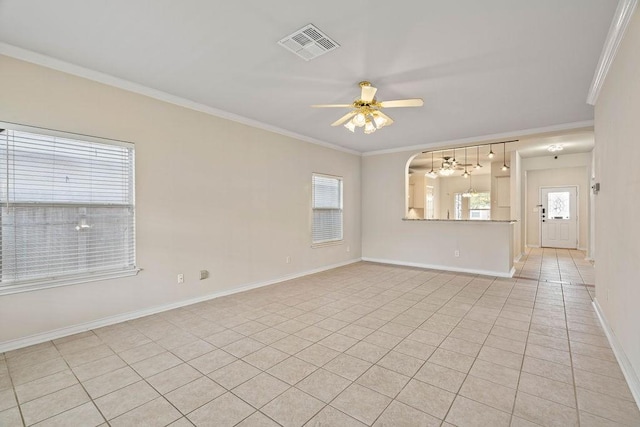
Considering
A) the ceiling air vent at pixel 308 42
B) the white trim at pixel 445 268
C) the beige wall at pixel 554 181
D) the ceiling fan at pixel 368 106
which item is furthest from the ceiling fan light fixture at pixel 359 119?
the beige wall at pixel 554 181

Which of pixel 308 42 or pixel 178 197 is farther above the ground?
pixel 308 42

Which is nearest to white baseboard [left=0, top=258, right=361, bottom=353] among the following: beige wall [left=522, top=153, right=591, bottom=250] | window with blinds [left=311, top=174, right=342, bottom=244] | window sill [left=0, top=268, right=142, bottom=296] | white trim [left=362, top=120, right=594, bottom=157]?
window sill [left=0, top=268, right=142, bottom=296]

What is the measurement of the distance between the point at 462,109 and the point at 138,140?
13.6 ft

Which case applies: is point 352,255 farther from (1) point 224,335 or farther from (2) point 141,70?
(2) point 141,70

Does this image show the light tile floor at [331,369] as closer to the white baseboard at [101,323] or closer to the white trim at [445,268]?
the white baseboard at [101,323]

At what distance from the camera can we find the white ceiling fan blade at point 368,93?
9.85 ft

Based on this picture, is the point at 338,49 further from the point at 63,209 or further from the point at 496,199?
the point at 496,199

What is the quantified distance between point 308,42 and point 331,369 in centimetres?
263

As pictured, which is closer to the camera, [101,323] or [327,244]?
[101,323]

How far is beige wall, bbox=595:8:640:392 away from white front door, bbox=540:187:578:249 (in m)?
6.79

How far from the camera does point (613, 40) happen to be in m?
2.37

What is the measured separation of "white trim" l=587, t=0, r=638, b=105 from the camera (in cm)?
202

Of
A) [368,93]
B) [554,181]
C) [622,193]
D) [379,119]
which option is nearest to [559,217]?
[554,181]

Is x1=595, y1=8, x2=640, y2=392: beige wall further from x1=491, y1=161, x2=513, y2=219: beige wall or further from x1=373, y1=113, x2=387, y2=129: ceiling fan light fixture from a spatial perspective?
x1=491, y1=161, x2=513, y2=219: beige wall
